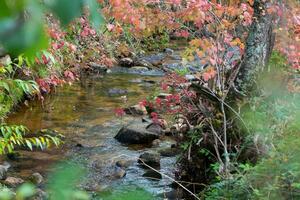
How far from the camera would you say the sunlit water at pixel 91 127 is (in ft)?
21.0

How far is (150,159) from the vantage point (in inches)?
272

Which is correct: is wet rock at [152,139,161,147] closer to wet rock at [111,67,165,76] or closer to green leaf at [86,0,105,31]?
wet rock at [111,67,165,76]

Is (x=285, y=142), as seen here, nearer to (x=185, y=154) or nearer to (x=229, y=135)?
(x=229, y=135)

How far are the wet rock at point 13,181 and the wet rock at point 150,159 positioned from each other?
1.81 m

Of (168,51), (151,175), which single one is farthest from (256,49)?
(168,51)

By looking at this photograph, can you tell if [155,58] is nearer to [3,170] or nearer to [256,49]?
[3,170]

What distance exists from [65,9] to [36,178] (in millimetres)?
5841

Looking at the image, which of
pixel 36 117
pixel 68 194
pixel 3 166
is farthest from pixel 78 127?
pixel 68 194

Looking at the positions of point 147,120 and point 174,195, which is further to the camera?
point 147,120

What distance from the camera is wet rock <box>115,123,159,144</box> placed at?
26.1ft

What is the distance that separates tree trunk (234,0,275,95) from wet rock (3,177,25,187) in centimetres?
303

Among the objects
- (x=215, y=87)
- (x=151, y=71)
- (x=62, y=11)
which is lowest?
(x=151, y=71)

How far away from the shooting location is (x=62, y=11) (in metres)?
0.48

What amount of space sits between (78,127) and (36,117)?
103cm
